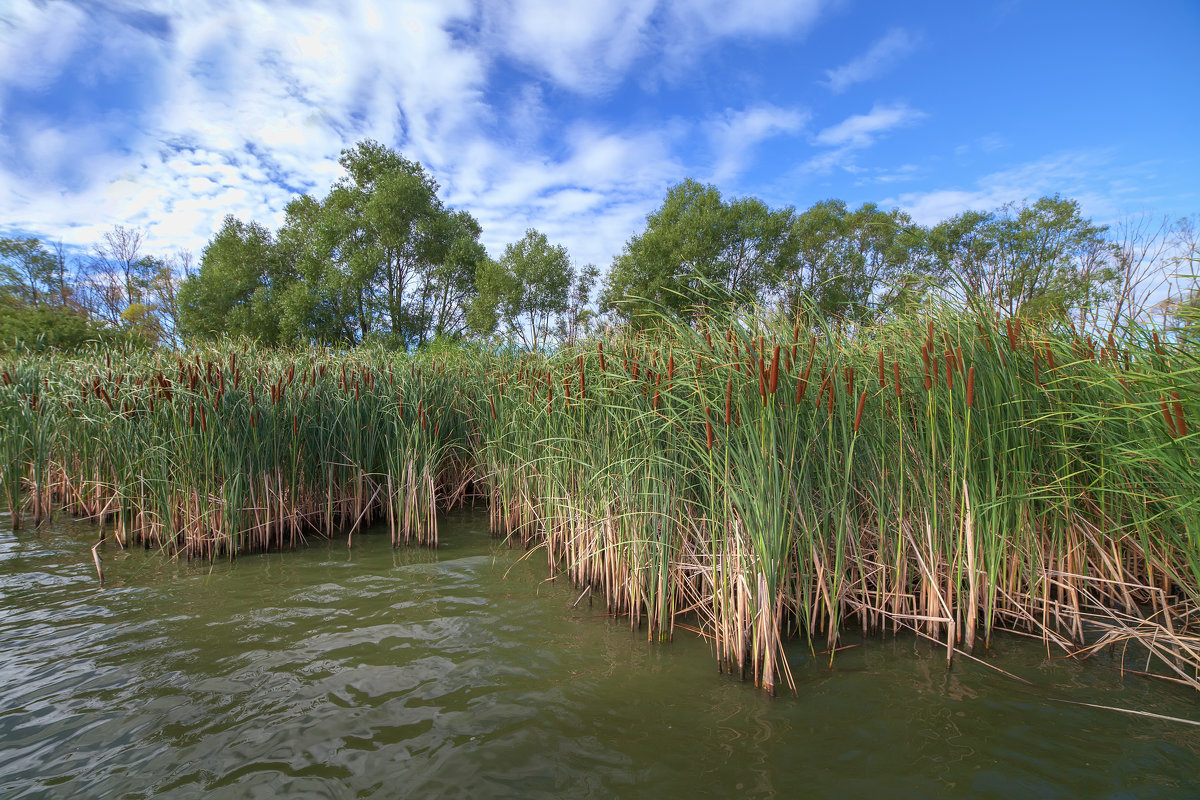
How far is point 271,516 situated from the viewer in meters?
6.87

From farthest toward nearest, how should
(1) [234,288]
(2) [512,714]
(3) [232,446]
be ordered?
Answer: (1) [234,288] < (3) [232,446] < (2) [512,714]

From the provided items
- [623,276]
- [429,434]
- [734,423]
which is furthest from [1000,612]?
[623,276]

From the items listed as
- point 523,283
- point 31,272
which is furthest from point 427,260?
point 31,272

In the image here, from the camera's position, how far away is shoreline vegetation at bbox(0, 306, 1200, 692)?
332 cm

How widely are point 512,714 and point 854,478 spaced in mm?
3041

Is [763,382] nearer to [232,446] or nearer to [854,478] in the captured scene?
[854,478]

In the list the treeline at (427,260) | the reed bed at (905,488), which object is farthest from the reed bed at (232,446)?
the treeline at (427,260)

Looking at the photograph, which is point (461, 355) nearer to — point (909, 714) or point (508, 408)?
point (508, 408)

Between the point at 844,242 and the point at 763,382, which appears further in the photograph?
the point at 844,242

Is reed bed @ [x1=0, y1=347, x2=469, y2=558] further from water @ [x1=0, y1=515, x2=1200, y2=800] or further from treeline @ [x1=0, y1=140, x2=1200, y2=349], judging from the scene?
treeline @ [x1=0, y1=140, x2=1200, y2=349]

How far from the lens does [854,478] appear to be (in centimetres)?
405

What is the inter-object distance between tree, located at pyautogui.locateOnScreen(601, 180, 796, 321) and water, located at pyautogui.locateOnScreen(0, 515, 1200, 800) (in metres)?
35.1

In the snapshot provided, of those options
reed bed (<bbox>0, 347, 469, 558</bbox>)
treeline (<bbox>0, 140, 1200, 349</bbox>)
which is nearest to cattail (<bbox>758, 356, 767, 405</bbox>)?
reed bed (<bbox>0, 347, 469, 558</bbox>)

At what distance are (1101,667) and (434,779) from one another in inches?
173
